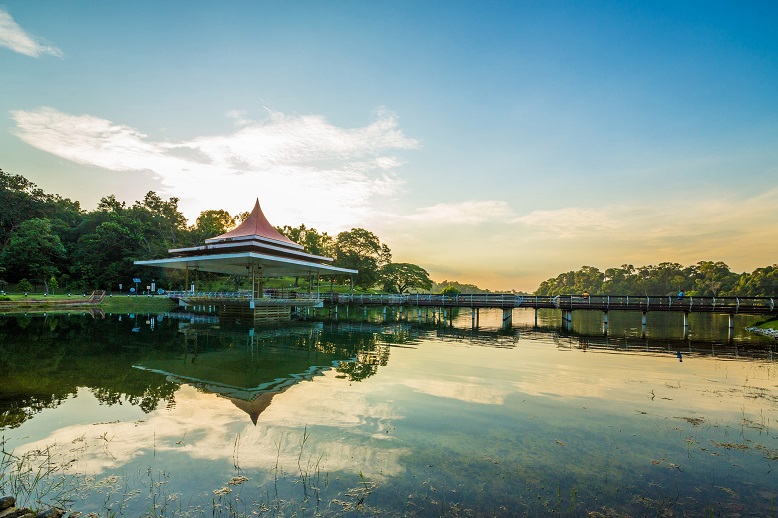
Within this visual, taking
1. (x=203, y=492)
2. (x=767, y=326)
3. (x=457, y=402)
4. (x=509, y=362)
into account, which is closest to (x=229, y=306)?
(x=509, y=362)

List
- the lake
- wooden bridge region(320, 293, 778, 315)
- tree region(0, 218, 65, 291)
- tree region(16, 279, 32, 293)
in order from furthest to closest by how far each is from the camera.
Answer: tree region(0, 218, 65, 291), tree region(16, 279, 32, 293), wooden bridge region(320, 293, 778, 315), the lake

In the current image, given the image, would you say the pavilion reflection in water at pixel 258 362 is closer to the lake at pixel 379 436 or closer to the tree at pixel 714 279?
the lake at pixel 379 436

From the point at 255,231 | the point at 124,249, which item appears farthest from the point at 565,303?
the point at 124,249

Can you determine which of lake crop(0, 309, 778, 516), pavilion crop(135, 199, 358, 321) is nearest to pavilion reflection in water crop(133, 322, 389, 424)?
lake crop(0, 309, 778, 516)

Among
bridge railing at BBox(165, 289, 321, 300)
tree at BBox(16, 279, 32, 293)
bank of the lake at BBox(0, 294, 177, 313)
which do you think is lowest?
bank of the lake at BBox(0, 294, 177, 313)

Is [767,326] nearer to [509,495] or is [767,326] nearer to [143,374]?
[509,495]

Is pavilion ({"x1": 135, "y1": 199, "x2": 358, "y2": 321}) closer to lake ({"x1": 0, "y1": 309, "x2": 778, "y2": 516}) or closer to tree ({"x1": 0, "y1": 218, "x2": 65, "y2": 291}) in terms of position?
lake ({"x1": 0, "y1": 309, "x2": 778, "y2": 516})

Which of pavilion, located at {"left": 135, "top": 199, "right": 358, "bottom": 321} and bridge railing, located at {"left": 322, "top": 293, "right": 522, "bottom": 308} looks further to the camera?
bridge railing, located at {"left": 322, "top": 293, "right": 522, "bottom": 308}

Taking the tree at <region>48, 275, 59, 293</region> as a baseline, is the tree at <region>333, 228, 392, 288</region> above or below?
above

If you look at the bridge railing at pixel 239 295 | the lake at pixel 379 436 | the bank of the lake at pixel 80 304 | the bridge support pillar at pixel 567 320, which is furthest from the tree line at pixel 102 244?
the lake at pixel 379 436

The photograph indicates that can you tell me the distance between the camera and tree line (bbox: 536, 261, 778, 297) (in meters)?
54.6

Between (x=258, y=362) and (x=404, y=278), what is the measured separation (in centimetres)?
5355

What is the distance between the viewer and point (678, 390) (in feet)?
36.4

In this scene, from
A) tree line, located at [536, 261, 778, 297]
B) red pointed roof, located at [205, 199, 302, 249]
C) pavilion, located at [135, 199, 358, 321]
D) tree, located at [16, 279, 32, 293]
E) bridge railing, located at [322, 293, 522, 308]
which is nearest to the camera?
pavilion, located at [135, 199, 358, 321]
